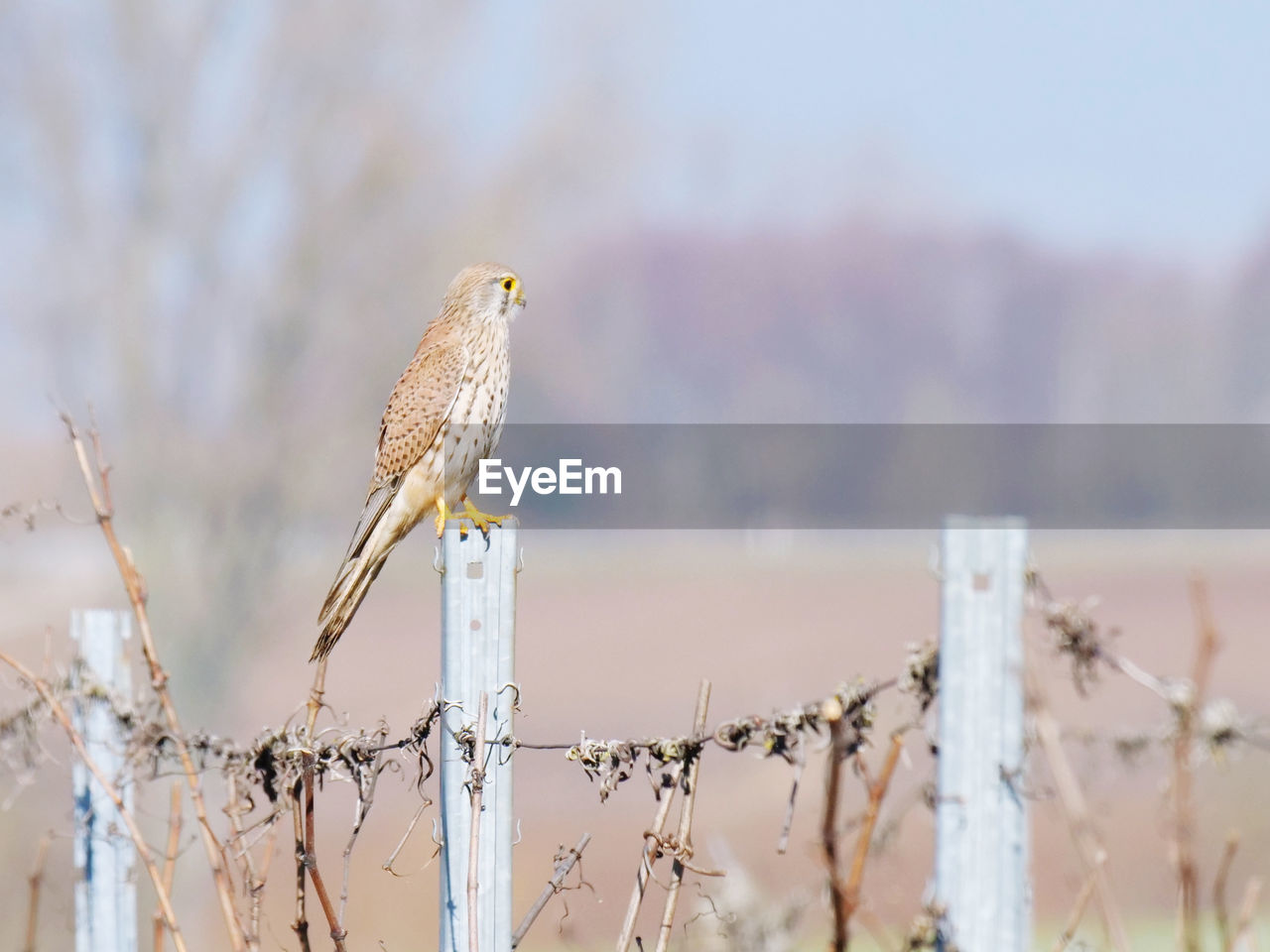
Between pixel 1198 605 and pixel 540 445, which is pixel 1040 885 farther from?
pixel 1198 605

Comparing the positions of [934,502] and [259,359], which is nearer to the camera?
[259,359]

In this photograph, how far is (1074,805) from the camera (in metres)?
1.42

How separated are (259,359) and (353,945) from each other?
7.14 m

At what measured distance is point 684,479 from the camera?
2947cm

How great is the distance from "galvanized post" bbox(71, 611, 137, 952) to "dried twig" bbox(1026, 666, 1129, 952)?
189cm

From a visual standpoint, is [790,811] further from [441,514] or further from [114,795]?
[441,514]

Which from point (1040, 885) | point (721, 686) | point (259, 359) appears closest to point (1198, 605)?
point (1040, 885)

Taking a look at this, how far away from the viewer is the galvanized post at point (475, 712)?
6.46 ft

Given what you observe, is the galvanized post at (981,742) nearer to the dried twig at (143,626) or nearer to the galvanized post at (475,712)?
the galvanized post at (475,712)

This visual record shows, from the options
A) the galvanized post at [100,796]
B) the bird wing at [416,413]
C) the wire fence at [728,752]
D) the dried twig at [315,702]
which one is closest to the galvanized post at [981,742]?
the wire fence at [728,752]

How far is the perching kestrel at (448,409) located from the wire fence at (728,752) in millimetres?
961
